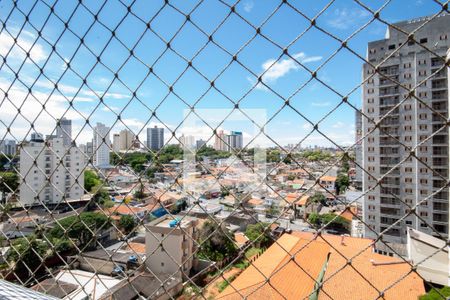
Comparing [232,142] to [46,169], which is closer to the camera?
[232,142]

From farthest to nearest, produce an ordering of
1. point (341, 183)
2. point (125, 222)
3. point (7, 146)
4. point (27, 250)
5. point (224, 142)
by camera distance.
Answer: point (341, 183) < point (7, 146) < point (125, 222) < point (27, 250) < point (224, 142)

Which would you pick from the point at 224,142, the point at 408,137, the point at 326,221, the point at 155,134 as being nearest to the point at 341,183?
the point at 326,221

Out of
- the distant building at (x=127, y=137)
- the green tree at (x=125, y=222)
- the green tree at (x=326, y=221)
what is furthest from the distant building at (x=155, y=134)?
the green tree at (x=326, y=221)

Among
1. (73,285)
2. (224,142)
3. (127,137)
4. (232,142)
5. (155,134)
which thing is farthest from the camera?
(155,134)

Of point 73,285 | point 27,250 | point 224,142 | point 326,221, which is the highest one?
point 224,142

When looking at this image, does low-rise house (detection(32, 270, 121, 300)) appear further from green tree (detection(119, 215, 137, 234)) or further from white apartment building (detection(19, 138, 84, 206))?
green tree (detection(119, 215, 137, 234))

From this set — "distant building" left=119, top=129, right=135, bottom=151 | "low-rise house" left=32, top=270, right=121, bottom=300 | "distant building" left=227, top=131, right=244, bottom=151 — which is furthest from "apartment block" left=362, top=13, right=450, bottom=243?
"low-rise house" left=32, top=270, right=121, bottom=300

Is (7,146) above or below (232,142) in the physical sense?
above

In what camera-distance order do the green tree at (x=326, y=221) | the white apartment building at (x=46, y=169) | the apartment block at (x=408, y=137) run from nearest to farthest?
the white apartment building at (x=46, y=169)
the apartment block at (x=408, y=137)
the green tree at (x=326, y=221)

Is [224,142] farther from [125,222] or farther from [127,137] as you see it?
[125,222]

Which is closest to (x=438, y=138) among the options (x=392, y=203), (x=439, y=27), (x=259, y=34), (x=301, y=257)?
(x=392, y=203)

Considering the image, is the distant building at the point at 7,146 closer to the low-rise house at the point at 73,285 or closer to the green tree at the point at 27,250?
the green tree at the point at 27,250
